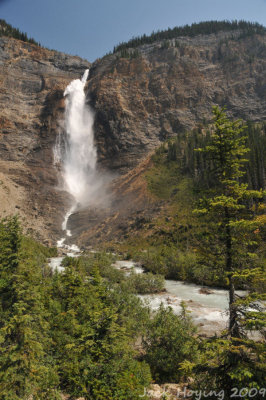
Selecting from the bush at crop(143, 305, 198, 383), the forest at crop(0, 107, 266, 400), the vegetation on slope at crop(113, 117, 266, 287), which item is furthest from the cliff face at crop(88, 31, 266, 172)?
the forest at crop(0, 107, 266, 400)

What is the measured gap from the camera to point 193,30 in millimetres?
134250

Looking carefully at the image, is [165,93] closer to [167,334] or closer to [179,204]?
[179,204]

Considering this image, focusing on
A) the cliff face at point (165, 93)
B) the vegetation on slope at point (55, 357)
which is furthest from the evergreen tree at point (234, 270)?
the cliff face at point (165, 93)

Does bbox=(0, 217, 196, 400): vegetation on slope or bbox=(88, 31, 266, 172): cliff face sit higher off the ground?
bbox=(88, 31, 266, 172): cliff face

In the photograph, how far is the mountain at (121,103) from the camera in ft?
274

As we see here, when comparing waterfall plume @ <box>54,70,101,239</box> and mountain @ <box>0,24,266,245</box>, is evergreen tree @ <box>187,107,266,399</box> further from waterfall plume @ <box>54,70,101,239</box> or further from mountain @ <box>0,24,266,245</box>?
waterfall plume @ <box>54,70,101,239</box>

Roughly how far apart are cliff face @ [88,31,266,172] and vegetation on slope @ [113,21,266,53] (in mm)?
22119

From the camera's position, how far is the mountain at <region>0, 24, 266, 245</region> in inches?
3292

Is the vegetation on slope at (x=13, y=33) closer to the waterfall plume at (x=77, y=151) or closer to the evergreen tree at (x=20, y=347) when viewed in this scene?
the waterfall plume at (x=77, y=151)

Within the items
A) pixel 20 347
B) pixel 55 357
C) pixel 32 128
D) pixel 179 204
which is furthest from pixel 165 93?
pixel 20 347

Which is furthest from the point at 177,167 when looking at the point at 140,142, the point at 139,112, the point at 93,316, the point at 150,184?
the point at 93,316

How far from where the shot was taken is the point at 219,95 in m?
104

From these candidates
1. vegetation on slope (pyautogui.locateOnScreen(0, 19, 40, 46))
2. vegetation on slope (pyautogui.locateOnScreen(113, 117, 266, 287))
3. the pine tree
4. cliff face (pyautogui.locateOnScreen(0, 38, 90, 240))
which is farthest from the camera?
vegetation on slope (pyautogui.locateOnScreen(0, 19, 40, 46))

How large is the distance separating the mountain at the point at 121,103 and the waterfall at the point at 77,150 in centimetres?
299
